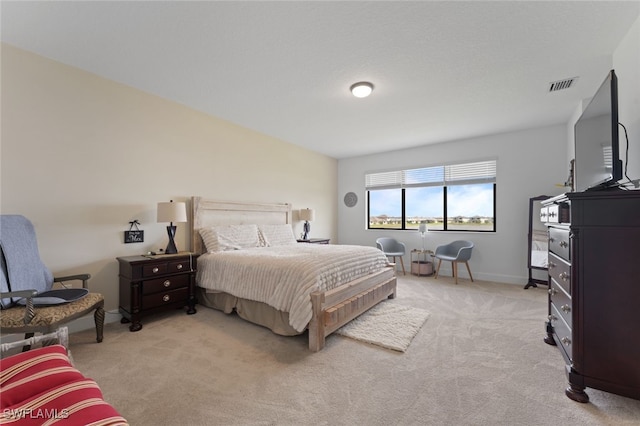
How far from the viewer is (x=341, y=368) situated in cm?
196

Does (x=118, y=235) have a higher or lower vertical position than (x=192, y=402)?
higher

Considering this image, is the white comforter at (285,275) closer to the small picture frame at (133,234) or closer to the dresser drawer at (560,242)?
the small picture frame at (133,234)

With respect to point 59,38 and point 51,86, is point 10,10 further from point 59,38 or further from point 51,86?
point 51,86

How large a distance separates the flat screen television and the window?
105 inches

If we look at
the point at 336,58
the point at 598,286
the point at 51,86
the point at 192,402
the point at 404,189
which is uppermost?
the point at 336,58

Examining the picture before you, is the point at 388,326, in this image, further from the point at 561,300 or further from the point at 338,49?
the point at 338,49

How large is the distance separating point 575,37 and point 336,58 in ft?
6.50

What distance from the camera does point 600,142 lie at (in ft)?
5.90

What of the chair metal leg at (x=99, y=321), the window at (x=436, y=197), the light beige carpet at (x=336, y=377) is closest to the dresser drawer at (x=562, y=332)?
the light beige carpet at (x=336, y=377)

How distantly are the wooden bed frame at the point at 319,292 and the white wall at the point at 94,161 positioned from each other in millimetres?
200

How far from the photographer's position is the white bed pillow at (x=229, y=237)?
11.3 feet

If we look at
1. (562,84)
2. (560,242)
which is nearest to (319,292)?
(560,242)

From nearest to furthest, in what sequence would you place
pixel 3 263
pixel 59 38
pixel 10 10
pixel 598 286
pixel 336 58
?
pixel 598 286 → pixel 10 10 → pixel 3 263 → pixel 59 38 → pixel 336 58

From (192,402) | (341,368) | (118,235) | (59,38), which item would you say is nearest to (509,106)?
(341,368)
